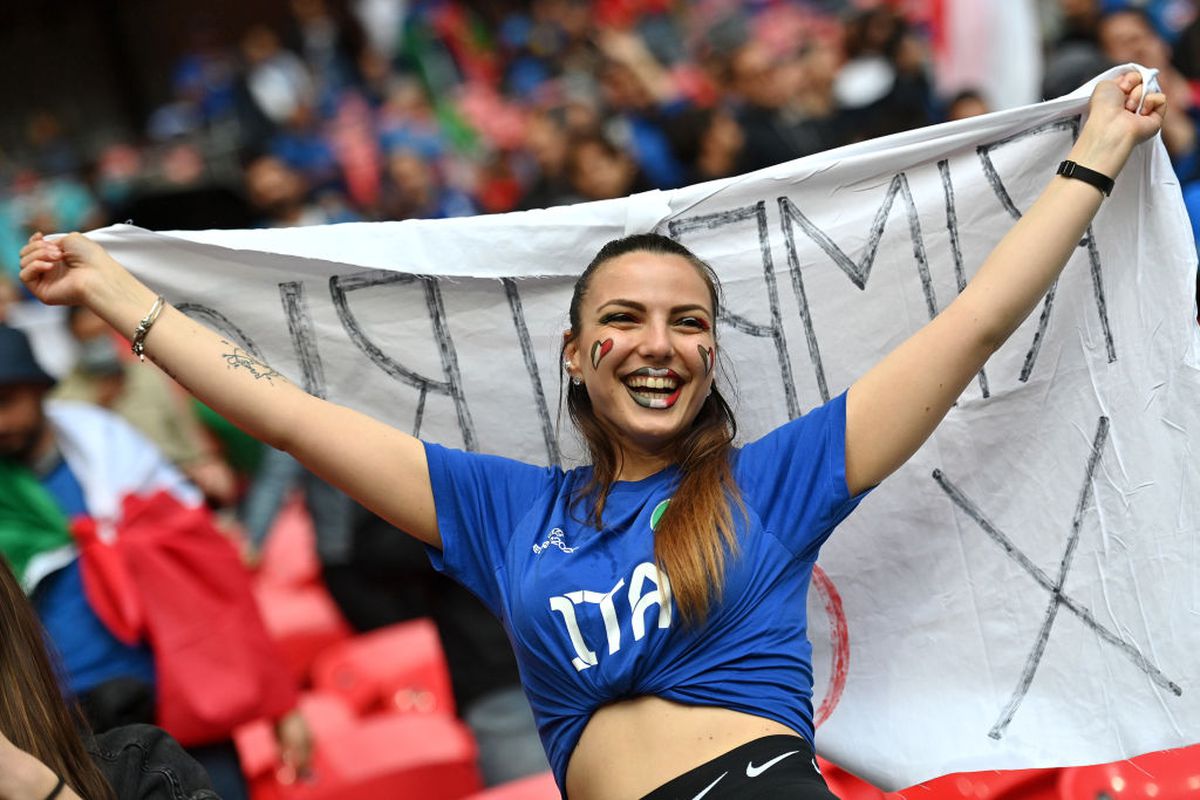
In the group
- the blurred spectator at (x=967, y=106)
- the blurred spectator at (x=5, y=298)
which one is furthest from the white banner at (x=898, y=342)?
the blurred spectator at (x=5, y=298)

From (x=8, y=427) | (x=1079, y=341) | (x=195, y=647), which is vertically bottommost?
(x=195, y=647)

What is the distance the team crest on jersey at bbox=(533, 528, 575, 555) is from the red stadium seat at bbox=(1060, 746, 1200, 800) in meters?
1.21

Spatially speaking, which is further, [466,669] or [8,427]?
[466,669]

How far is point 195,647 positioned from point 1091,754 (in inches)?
78.9

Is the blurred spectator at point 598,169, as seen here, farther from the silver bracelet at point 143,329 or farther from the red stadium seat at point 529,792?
the silver bracelet at point 143,329

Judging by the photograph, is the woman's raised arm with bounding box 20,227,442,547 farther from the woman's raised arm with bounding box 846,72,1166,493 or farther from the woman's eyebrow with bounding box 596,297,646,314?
the woman's raised arm with bounding box 846,72,1166,493

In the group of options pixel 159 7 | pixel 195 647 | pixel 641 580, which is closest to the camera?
pixel 641 580

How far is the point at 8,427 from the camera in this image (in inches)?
144

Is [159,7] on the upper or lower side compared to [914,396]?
upper

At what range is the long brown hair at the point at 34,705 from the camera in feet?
7.72

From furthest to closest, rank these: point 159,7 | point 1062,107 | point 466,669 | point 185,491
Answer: point 159,7 < point 466,669 < point 185,491 < point 1062,107

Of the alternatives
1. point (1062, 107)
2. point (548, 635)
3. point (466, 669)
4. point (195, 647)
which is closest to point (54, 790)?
point (548, 635)

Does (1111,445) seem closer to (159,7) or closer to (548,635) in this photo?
(548,635)

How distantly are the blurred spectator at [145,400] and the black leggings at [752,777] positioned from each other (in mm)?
2990
